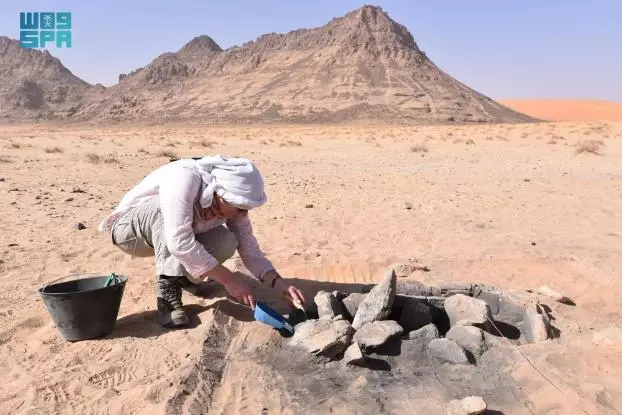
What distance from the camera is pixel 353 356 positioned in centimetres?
327

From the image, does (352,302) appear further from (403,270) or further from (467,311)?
(403,270)

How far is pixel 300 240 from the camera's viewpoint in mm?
6258

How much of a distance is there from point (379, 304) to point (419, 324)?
36 centimetres

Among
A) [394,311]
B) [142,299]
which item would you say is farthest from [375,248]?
[142,299]

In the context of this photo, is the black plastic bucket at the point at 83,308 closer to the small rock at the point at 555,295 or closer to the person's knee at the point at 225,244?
the person's knee at the point at 225,244

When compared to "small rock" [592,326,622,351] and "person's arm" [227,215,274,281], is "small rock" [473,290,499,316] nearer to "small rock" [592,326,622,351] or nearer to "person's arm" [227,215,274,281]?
"small rock" [592,326,622,351]

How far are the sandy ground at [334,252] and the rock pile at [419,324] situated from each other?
0.28m

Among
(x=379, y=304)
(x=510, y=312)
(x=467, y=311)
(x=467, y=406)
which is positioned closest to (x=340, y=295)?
(x=379, y=304)

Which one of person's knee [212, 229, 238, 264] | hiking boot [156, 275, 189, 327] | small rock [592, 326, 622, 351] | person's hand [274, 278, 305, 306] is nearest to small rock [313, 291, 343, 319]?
person's hand [274, 278, 305, 306]

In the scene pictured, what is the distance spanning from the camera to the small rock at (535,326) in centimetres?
373

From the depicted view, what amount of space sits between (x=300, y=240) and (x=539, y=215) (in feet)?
12.3

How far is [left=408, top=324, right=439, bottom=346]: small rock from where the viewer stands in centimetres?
354

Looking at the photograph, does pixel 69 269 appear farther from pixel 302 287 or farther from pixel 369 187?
pixel 369 187

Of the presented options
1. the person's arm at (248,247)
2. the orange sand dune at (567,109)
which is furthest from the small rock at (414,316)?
the orange sand dune at (567,109)
